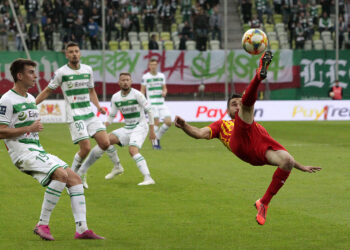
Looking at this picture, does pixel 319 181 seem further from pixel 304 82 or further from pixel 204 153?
pixel 304 82

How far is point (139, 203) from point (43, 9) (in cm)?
2198

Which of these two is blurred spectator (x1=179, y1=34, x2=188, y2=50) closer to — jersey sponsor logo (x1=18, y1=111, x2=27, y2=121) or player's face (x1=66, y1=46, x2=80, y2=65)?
player's face (x1=66, y1=46, x2=80, y2=65)

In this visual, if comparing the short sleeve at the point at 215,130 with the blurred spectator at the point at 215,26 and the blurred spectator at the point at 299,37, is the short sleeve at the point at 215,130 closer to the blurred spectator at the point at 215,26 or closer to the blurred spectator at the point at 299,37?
the blurred spectator at the point at 215,26

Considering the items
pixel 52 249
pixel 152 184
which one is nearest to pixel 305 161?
pixel 152 184

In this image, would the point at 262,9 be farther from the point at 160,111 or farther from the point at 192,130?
the point at 192,130

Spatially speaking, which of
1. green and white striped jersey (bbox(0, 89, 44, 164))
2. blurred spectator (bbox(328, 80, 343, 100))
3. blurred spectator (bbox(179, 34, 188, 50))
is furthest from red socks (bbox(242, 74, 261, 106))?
blurred spectator (bbox(179, 34, 188, 50))

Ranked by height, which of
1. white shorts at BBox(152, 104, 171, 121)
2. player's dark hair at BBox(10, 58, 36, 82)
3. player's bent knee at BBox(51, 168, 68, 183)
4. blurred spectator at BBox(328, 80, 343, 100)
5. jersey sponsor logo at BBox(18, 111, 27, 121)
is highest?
player's dark hair at BBox(10, 58, 36, 82)

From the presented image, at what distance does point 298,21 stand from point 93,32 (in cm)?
956

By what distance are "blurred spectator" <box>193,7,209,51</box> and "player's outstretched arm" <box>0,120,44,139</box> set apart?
76.4 feet

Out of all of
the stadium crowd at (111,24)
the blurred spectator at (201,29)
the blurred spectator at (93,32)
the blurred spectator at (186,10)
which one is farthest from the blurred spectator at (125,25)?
the blurred spectator at (201,29)

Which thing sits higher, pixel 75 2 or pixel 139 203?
pixel 75 2

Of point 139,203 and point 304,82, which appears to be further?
point 304,82

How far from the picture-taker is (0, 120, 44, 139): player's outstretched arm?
23.9 feet

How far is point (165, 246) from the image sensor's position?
7.36 meters
